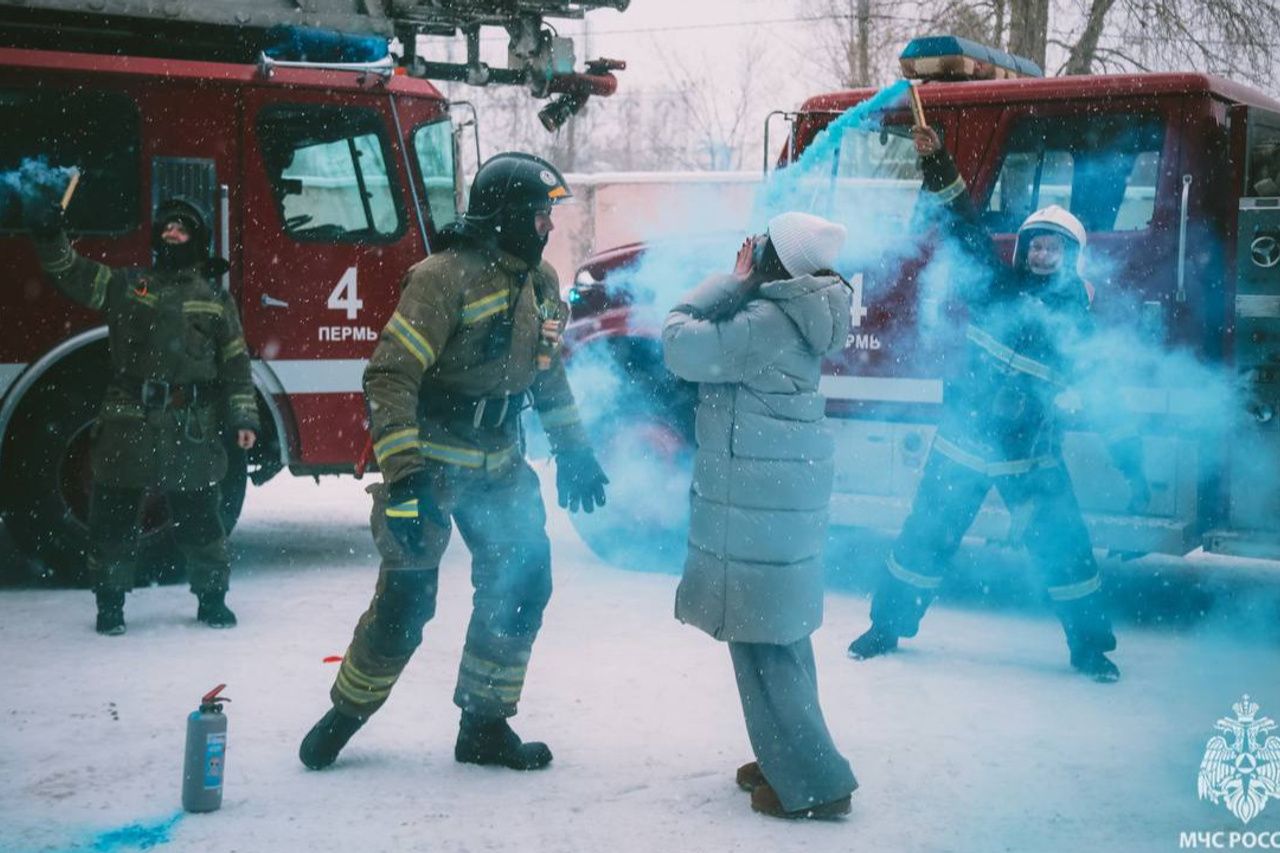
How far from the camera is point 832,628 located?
732cm

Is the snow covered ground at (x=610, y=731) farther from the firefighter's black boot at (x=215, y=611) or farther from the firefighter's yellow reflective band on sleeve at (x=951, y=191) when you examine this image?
the firefighter's yellow reflective band on sleeve at (x=951, y=191)

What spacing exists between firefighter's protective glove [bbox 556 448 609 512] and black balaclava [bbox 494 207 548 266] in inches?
27.8

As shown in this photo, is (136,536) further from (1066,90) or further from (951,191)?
(1066,90)

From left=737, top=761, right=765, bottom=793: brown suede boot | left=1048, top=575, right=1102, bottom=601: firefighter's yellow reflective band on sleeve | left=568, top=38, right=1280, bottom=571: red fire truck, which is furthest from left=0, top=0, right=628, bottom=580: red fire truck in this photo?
left=1048, top=575, right=1102, bottom=601: firefighter's yellow reflective band on sleeve

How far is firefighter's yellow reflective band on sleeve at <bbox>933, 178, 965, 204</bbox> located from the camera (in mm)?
6375

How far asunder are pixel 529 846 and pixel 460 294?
1743 millimetres

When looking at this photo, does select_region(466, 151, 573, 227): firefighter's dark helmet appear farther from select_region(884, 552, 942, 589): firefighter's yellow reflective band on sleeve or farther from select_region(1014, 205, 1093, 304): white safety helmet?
select_region(884, 552, 942, 589): firefighter's yellow reflective band on sleeve

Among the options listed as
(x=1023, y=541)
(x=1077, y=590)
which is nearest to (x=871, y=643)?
(x=1023, y=541)

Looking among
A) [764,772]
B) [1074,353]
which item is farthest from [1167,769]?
[1074,353]

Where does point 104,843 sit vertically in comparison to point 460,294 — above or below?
below

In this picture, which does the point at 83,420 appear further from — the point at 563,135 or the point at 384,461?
the point at 563,135

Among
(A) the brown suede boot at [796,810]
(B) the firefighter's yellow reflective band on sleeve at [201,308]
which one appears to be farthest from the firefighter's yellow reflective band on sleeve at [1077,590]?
(B) the firefighter's yellow reflective band on sleeve at [201,308]

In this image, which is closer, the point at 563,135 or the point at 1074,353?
the point at 1074,353

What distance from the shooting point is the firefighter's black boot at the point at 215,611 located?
717cm
